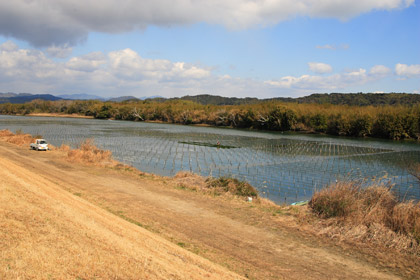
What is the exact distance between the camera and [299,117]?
93500 mm

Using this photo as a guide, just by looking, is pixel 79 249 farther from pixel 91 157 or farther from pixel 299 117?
pixel 299 117

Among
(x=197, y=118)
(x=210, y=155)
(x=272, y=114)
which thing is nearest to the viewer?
(x=210, y=155)

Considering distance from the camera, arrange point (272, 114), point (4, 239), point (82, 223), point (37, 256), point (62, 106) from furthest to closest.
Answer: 1. point (62, 106)
2. point (272, 114)
3. point (82, 223)
4. point (4, 239)
5. point (37, 256)

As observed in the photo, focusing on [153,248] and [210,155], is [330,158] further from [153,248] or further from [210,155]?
[153,248]

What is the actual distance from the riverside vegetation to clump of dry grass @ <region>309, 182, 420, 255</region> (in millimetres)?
68483

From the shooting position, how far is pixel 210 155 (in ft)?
133

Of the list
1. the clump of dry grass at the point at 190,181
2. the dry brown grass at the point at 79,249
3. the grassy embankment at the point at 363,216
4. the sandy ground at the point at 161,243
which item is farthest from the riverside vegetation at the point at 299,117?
the dry brown grass at the point at 79,249

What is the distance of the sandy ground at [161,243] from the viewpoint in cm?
643

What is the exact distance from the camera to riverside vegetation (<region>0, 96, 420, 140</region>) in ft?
236

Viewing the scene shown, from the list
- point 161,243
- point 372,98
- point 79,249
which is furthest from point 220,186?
point 372,98

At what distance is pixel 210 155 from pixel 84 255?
33.9m

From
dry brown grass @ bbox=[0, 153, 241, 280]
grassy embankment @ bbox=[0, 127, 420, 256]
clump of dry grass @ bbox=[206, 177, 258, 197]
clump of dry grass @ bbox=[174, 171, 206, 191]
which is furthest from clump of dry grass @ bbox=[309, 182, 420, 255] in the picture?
clump of dry grass @ bbox=[174, 171, 206, 191]

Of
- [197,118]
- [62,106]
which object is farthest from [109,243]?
[62,106]

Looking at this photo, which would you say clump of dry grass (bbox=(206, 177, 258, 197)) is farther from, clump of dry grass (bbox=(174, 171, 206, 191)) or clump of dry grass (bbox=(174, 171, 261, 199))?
clump of dry grass (bbox=(174, 171, 206, 191))
